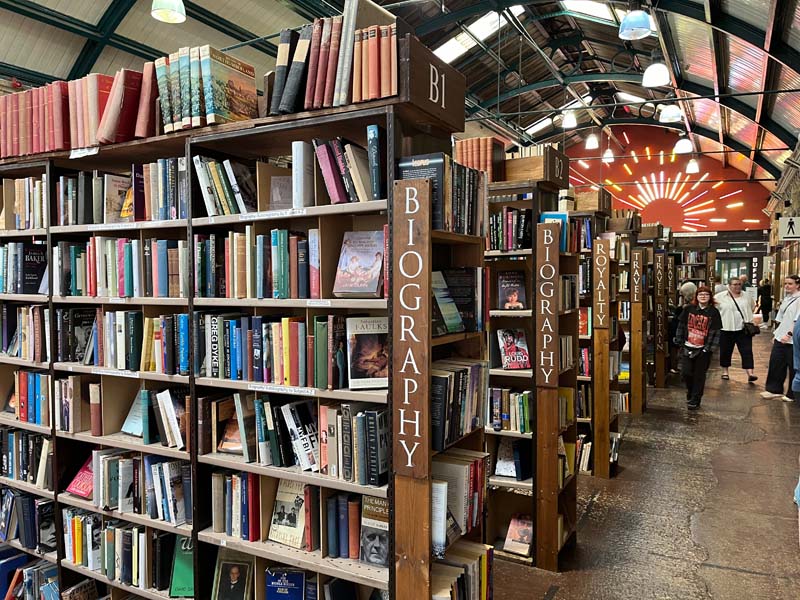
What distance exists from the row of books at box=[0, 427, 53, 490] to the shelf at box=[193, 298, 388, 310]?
152 cm

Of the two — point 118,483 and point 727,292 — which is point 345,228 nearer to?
point 118,483

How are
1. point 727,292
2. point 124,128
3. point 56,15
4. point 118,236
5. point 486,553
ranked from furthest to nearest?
1. point 727,292
2. point 56,15
3. point 118,236
4. point 124,128
5. point 486,553

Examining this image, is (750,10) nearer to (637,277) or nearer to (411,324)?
(637,277)

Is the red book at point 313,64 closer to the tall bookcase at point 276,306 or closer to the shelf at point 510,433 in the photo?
the tall bookcase at point 276,306

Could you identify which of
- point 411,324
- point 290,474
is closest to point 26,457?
point 290,474

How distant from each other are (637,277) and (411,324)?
618cm

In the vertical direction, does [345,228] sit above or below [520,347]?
above

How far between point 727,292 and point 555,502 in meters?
7.19

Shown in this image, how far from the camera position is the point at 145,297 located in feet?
9.49

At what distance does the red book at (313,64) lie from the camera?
92.0 inches

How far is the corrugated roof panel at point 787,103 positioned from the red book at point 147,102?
27.1ft

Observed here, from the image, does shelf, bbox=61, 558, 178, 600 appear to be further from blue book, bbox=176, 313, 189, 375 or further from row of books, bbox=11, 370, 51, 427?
blue book, bbox=176, 313, 189, 375

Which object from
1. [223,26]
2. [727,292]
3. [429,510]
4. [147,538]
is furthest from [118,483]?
[727,292]

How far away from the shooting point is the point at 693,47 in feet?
30.6
